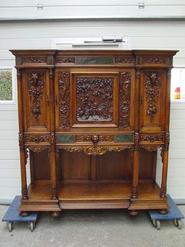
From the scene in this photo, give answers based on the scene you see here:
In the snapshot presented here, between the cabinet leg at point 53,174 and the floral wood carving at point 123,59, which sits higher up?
the floral wood carving at point 123,59

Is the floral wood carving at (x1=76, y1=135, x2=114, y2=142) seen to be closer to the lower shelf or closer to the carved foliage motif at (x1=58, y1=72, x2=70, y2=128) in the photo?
the carved foliage motif at (x1=58, y1=72, x2=70, y2=128)

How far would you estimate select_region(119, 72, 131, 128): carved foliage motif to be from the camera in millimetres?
2701

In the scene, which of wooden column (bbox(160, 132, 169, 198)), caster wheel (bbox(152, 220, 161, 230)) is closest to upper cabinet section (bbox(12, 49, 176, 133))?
wooden column (bbox(160, 132, 169, 198))

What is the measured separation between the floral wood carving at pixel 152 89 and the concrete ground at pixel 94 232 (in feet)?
3.89

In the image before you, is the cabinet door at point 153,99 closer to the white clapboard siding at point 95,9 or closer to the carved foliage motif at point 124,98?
the carved foliage motif at point 124,98

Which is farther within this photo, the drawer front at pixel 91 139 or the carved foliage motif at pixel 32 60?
the drawer front at pixel 91 139

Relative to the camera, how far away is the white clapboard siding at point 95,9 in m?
3.10

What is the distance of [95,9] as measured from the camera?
Answer: 3.11 m

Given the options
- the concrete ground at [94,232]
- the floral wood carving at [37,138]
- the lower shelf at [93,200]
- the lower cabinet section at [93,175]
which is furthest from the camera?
the lower cabinet section at [93,175]

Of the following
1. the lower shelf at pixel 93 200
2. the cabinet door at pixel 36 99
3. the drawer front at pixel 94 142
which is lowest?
the lower shelf at pixel 93 200

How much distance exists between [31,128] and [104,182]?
44.7 inches

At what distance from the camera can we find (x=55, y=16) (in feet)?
10.2

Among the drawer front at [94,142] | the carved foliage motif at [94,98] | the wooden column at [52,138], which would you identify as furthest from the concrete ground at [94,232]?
the carved foliage motif at [94,98]

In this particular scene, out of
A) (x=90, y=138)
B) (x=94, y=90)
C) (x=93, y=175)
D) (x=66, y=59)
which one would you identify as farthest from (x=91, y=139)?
(x=66, y=59)
